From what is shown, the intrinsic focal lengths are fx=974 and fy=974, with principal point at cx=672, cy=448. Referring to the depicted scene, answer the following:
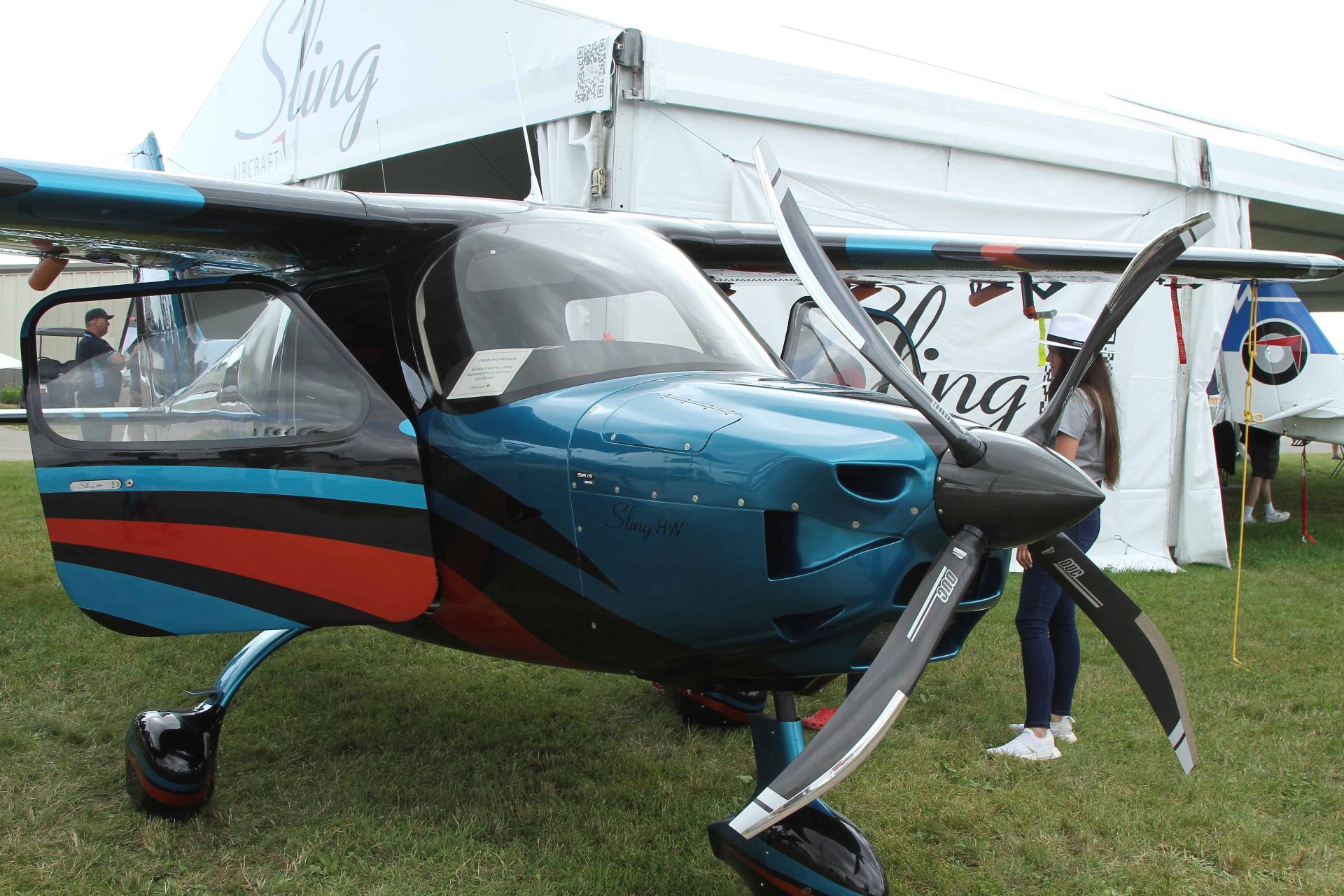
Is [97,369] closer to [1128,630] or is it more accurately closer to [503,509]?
[503,509]

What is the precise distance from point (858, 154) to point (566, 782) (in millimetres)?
5342

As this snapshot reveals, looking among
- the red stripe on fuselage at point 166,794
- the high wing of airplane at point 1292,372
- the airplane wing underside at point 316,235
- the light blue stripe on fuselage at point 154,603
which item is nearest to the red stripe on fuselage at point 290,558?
the light blue stripe on fuselage at point 154,603

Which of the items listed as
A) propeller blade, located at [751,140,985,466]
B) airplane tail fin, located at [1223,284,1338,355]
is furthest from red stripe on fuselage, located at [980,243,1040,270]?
airplane tail fin, located at [1223,284,1338,355]

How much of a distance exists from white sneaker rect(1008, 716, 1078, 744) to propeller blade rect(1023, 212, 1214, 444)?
2.26 m

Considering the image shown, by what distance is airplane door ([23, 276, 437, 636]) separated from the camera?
10.2 ft

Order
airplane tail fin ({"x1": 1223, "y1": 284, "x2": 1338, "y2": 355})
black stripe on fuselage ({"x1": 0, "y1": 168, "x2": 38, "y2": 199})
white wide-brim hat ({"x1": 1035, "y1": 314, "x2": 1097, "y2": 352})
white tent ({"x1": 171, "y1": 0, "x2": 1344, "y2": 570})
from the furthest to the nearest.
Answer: airplane tail fin ({"x1": 1223, "y1": 284, "x2": 1338, "y2": 355}) < white tent ({"x1": 171, "y1": 0, "x2": 1344, "y2": 570}) < white wide-brim hat ({"x1": 1035, "y1": 314, "x2": 1097, "y2": 352}) < black stripe on fuselage ({"x1": 0, "y1": 168, "x2": 38, "y2": 199})

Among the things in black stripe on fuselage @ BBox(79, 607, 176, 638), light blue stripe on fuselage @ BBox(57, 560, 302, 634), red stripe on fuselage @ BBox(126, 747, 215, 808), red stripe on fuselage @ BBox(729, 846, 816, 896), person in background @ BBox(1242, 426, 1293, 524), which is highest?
light blue stripe on fuselage @ BBox(57, 560, 302, 634)

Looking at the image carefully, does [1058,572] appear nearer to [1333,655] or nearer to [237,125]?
[1333,655]

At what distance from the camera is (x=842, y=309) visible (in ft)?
8.41

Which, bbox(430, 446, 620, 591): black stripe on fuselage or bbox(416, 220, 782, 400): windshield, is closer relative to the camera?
bbox(430, 446, 620, 591): black stripe on fuselage

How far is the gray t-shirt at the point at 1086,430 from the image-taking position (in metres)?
4.30

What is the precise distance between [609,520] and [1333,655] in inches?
216

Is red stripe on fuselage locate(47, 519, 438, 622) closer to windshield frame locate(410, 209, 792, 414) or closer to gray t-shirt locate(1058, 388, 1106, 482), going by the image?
windshield frame locate(410, 209, 792, 414)

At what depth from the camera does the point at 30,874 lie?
299cm
